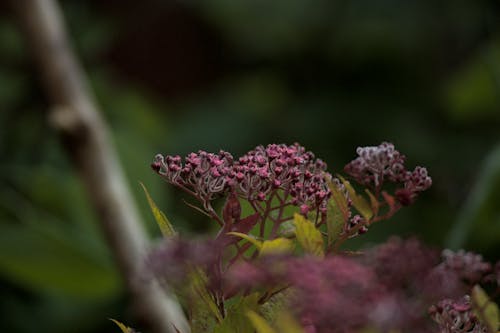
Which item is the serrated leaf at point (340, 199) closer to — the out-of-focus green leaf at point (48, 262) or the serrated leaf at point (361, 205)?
the serrated leaf at point (361, 205)

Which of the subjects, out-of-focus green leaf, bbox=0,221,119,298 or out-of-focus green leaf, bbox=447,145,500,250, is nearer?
out-of-focus green leaf, bbox=447,145,500,250

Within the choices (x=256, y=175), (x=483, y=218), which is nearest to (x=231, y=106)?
A: (x=483, y=218)

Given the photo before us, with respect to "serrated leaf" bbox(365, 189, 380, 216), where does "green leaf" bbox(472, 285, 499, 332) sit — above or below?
below

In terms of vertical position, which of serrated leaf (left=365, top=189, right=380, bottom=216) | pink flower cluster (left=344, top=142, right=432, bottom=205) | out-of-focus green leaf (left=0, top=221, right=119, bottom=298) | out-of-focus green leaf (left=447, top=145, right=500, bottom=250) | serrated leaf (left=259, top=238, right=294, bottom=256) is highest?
out-of-focus green leaf (left=0, top=221, right=119, bottom=298)

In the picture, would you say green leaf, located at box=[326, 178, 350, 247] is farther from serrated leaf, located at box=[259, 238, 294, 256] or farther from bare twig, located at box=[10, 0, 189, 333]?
bare twig, located at box=[10, 0, 189, 333]

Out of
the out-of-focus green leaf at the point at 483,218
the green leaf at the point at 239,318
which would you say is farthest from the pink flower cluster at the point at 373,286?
the out-of-focus green leaf at the point at 483,218

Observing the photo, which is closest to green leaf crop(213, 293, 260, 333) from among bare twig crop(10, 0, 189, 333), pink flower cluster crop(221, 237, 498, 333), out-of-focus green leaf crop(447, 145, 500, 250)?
pink flower cluster crop(221, 237, 498, 333)
